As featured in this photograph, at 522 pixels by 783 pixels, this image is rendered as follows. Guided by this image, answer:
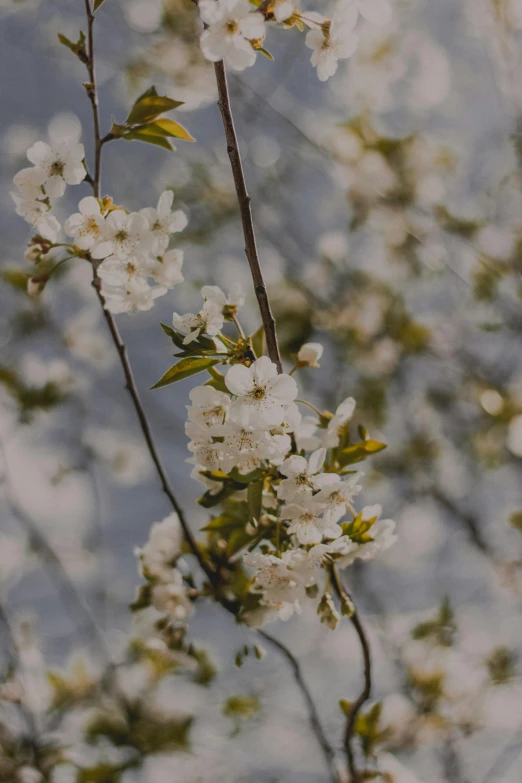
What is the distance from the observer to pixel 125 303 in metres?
1.11

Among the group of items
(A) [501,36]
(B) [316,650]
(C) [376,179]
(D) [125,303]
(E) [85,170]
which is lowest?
(B) [316,650]

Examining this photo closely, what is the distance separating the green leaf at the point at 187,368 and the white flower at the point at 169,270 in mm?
179

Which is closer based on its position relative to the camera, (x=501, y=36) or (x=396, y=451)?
(x=501, y=36)

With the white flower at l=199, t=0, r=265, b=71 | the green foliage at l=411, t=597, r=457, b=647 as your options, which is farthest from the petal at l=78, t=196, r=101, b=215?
the green foliage at l=411, t=597, r=457, b=647

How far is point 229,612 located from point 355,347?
10.1 feet

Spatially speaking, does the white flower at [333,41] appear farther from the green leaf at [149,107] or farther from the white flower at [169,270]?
the white flower at [169,270]

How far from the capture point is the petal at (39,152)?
1159mm

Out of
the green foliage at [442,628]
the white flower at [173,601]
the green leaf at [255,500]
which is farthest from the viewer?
the green foliage at [442,628]

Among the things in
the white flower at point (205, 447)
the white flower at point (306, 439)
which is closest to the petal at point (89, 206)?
the white flower at point (205, 447)

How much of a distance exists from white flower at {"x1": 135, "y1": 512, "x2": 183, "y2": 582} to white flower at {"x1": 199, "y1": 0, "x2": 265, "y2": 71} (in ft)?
3.09

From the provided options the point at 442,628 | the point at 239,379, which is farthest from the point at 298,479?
the point at 442,628

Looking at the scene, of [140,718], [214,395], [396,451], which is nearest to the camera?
[214,395]

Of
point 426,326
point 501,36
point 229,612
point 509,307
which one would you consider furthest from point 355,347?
point 229,612

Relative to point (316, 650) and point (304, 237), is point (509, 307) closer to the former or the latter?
point (304, 237)
